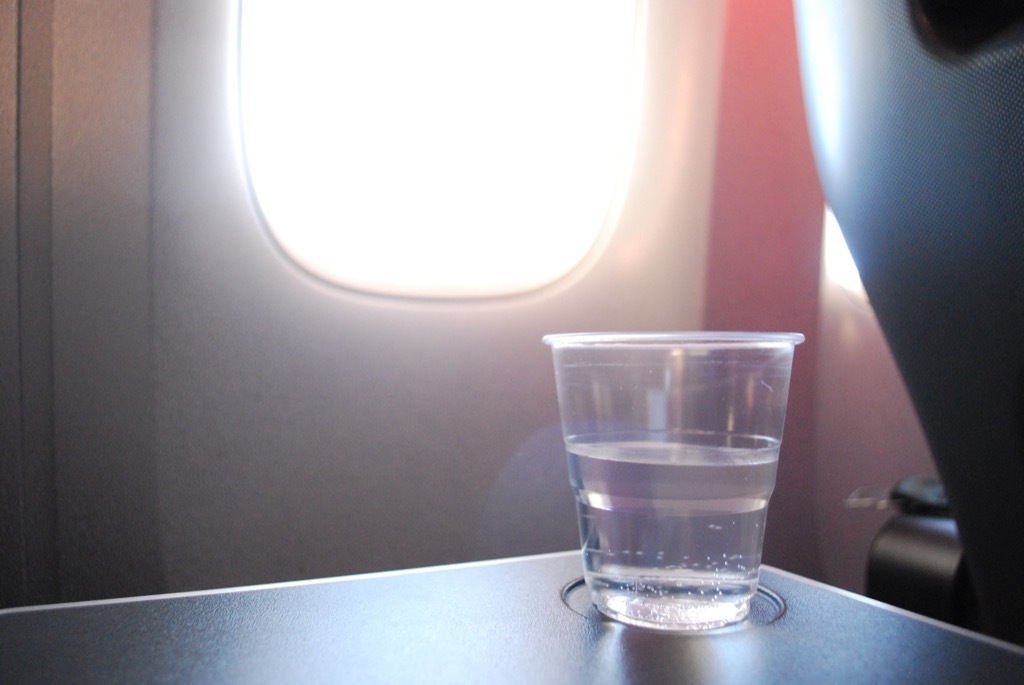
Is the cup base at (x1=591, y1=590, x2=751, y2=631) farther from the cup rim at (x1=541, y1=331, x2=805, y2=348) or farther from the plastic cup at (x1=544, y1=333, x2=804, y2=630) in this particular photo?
the cup rim at (x1=541, y1=331, x2=805, y2=348)

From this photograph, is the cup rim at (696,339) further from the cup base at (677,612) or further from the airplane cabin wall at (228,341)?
the airplane cabin wall at (228,341)

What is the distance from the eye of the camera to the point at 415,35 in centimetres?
89

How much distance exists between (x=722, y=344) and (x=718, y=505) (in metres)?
0.12

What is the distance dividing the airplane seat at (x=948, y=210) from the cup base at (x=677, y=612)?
0.22 metres

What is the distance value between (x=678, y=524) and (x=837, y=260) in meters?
0.76

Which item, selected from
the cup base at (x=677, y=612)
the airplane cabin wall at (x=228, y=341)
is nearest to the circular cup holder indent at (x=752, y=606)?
the cup base at (x=677, y=612)

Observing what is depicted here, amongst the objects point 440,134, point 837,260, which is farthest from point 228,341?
point 837,260

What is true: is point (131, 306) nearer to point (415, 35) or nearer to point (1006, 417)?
point (415, 35)

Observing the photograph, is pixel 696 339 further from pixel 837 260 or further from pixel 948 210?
pixel 837 260

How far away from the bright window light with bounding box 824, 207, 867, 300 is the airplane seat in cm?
51

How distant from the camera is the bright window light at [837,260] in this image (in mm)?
1160

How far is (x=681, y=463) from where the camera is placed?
0.56 meters

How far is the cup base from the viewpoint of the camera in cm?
57

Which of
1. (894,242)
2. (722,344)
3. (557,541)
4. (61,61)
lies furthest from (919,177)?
(61,61)
